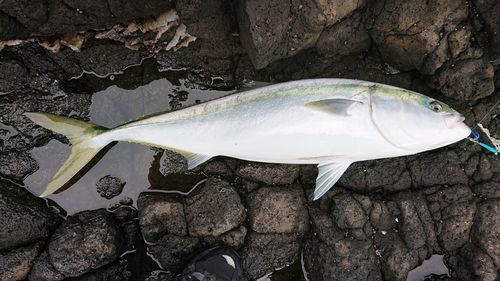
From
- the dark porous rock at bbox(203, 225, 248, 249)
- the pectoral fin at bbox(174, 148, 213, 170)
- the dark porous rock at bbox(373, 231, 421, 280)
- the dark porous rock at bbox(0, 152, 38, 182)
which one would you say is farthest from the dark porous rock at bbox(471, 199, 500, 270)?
the dark porous rock at bbox(0, 152, 38, 182)

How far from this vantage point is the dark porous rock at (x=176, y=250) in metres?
3.18

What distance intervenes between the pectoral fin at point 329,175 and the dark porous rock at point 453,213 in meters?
1.00

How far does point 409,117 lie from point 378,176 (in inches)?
30.9

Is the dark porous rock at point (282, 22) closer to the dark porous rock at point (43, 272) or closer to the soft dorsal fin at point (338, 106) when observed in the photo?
the soft dorsal fin at point (338, 106)

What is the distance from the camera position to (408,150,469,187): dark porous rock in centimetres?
316

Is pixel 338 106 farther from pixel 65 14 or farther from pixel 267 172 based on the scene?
pixel 65 14

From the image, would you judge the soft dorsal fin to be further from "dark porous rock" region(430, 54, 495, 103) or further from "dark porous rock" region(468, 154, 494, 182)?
"dark porous rock" region(468, 154, 494, 182)

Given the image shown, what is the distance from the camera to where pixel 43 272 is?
2.93 m

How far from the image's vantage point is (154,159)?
3.45 meters

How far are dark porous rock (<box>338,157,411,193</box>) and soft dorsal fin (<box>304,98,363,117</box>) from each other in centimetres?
79

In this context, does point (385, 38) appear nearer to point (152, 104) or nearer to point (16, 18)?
point (152, 104)

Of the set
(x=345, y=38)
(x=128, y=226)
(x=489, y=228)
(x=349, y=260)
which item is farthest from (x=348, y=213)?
(x=128, y=226)

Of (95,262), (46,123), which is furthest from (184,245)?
(46,123)

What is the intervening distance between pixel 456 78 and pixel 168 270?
Answer: 333 centimetres
